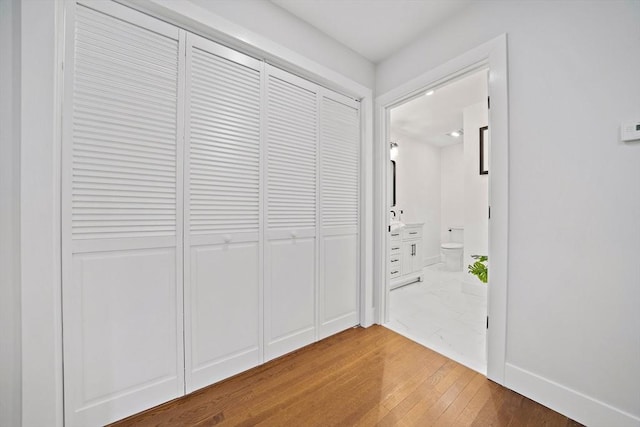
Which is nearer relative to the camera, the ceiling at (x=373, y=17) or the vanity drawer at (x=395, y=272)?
the ceiling at (x=373, y=17)

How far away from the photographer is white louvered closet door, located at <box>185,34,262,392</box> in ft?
4.91

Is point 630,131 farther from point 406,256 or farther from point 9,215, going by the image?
point 406,256

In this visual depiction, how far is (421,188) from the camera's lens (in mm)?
5230

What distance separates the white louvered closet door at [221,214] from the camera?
4.91 ft

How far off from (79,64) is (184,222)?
3.00 feet

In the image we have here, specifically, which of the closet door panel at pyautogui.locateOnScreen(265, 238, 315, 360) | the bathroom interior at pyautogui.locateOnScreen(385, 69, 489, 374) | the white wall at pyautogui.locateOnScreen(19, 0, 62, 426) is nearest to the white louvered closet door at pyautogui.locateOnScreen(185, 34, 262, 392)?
the closet door panel at pyautogui.locateOnScreen(265, 238, 315, 360)

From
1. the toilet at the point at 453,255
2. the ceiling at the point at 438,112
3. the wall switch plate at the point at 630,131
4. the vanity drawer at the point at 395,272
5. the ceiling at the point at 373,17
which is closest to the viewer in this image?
the wall switch plate at the point at 630,131

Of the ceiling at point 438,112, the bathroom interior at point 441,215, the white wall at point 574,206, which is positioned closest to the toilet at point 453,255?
the bathroom interior at point 441,215

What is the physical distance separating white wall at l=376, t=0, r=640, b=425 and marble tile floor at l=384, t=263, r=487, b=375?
456 mm

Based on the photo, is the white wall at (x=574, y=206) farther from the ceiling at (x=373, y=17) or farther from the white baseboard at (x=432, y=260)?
the white baseboard at (x=432, y=260)

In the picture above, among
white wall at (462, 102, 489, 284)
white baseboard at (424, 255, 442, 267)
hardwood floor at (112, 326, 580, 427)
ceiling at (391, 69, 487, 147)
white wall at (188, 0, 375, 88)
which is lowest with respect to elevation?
hardwood floor at (112, 326, 580, 427)

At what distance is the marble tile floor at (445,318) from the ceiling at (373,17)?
2.64m

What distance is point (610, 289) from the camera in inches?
47.8

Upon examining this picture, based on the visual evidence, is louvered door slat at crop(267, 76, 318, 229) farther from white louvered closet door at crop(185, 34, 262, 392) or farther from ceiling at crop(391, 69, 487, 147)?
ceiling at crop(391, 69, 487, 147)
